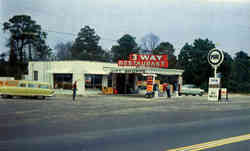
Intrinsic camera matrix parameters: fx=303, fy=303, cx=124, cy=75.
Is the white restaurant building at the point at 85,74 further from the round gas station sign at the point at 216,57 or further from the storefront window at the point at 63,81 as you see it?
the round gas station sign at the point at 216,57

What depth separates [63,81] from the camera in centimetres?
3416

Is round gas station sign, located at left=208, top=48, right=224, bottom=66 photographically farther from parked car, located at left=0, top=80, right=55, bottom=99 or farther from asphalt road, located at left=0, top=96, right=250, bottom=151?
parked car, located at left=0, top=80, right=55, bottom=99

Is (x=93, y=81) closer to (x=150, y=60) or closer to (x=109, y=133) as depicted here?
(x=150, y=60)

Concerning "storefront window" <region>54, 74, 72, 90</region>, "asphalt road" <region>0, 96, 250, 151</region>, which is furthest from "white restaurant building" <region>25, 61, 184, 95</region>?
"asphalt road" <region>0, 96, 250, 151</region>

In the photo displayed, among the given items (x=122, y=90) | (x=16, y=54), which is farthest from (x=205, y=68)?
(x=16, y=54)

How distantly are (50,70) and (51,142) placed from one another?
2737cm

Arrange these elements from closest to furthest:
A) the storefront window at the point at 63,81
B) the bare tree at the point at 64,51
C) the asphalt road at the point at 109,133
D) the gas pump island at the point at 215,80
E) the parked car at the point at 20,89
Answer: the asphalt road at the point at 109,133 → the parked car at the point at 20,89 → the gas pump island at the point at 215,80 → the storefront window at the point at 63,81 → the bare tree at the point at 64,51

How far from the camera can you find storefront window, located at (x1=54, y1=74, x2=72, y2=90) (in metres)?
33.6

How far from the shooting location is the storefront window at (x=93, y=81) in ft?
109

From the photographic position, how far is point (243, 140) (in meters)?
9.30

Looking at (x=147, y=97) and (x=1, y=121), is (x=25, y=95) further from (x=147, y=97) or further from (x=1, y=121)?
(x=1, y=121)

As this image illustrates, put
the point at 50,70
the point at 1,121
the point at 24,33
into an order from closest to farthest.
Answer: the point at 1,121 → the point at 24,33 → the point at 50,70

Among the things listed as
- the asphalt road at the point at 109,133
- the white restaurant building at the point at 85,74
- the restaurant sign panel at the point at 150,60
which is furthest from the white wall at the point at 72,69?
the asphalt road at the point at 109,133

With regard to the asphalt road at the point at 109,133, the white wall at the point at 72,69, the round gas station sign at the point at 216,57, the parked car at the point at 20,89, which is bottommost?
the asphalt road at the point at 109,133
